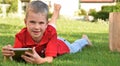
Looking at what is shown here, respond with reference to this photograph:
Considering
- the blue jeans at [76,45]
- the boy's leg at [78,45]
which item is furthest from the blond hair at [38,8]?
the boy's leg at [78,45]

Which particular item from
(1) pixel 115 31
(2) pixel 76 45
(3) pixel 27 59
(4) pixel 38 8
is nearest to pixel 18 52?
(3) pixel 27 59

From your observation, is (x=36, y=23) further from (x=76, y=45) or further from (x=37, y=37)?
(x=76, y=45)

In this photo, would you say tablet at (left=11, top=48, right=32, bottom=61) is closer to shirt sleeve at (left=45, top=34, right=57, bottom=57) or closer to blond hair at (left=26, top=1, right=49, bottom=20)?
shirt sleeve at (left=45, top=34, right=57, bottom=57)

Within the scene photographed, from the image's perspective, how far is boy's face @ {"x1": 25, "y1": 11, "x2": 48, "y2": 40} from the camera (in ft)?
15.3

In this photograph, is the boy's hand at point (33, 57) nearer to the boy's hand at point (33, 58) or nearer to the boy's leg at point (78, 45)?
the boy's hand at point (33, 58)

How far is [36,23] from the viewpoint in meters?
4.67

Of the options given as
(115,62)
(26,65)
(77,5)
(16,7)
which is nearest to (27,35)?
(26,65)

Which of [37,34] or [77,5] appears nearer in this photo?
[37,34]

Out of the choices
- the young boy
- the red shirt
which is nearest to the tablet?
the young boy

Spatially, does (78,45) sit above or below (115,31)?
below

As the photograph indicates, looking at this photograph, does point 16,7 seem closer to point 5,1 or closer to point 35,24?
point 5,1

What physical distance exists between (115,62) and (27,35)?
44.1 inches

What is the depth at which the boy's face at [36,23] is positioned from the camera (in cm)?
466

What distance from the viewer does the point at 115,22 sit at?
628 cm
